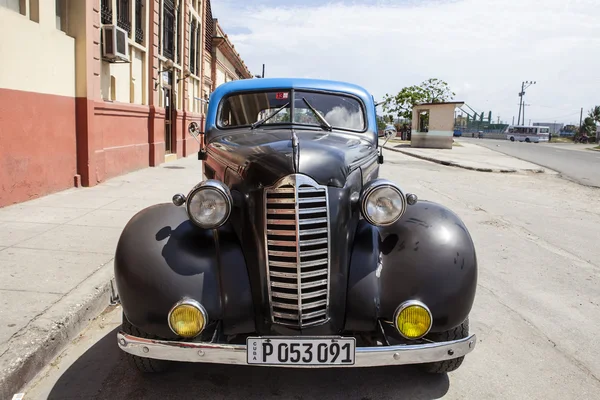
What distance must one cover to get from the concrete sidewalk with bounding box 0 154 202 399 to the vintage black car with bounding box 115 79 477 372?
0.69 meters

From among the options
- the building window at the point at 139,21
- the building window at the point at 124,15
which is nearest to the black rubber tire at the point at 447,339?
the building window at the point at 124,15

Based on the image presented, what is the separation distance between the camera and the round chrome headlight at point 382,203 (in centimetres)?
266

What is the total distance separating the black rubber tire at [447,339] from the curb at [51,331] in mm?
2325

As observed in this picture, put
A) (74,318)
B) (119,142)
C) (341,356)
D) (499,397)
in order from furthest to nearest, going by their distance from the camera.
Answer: (119,142) → (74,318) → (499,397) → (341,356)

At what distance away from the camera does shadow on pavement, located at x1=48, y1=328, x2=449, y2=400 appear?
2756mm

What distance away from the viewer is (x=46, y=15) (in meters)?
7.46

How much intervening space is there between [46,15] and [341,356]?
7464 millimetres

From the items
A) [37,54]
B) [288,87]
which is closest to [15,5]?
[37,54]

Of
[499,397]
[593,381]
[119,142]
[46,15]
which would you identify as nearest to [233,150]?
[499,397]

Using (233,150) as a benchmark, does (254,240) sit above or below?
below

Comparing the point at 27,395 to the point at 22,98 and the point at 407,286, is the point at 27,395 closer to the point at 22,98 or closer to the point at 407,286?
the point at 407,286

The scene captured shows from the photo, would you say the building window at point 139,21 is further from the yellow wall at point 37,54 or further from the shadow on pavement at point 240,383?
the shadow on pavement at point 240,383

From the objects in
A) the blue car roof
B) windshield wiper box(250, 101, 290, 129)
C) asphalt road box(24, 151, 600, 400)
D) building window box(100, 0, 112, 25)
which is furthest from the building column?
windshield wiper box(250, 101, 290, 129)

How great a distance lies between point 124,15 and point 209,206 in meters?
9.99
